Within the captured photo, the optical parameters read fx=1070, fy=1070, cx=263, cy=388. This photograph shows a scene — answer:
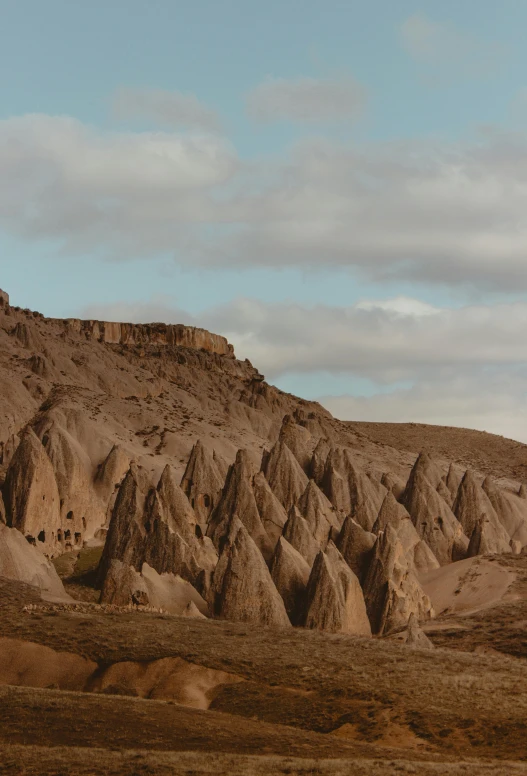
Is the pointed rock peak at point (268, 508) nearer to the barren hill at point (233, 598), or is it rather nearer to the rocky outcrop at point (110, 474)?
the barren hill at point (233, 598)

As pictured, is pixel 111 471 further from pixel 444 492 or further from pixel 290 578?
pixel 290 578

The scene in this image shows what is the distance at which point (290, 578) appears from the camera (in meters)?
52.5

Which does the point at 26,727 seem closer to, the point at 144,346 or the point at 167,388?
the point at 167,388

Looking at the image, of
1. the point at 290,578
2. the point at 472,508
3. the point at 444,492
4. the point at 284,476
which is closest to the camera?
the point at 290,578

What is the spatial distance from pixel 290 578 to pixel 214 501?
18.9 m

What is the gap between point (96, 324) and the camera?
144250mm

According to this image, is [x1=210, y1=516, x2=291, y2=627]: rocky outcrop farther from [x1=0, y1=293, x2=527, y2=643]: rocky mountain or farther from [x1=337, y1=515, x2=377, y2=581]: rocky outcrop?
[x1=337, y1=515, x2=377, y2=581]: rocky outcrop

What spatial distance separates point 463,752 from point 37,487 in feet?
134

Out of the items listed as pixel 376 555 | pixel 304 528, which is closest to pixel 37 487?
pixel 304 528

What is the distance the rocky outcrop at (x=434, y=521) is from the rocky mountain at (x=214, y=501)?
0.11 m

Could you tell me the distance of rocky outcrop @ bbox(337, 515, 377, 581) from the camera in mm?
57719

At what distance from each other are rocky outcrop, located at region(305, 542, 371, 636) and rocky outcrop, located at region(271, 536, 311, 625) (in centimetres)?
183

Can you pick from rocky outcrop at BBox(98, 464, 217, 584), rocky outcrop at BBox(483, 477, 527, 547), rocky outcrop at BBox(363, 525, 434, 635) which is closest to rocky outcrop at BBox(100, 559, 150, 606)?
rocky outcrop at BBox(98, 464, 217, 584)


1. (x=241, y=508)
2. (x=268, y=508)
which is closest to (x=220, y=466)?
(x=268, y=508)
